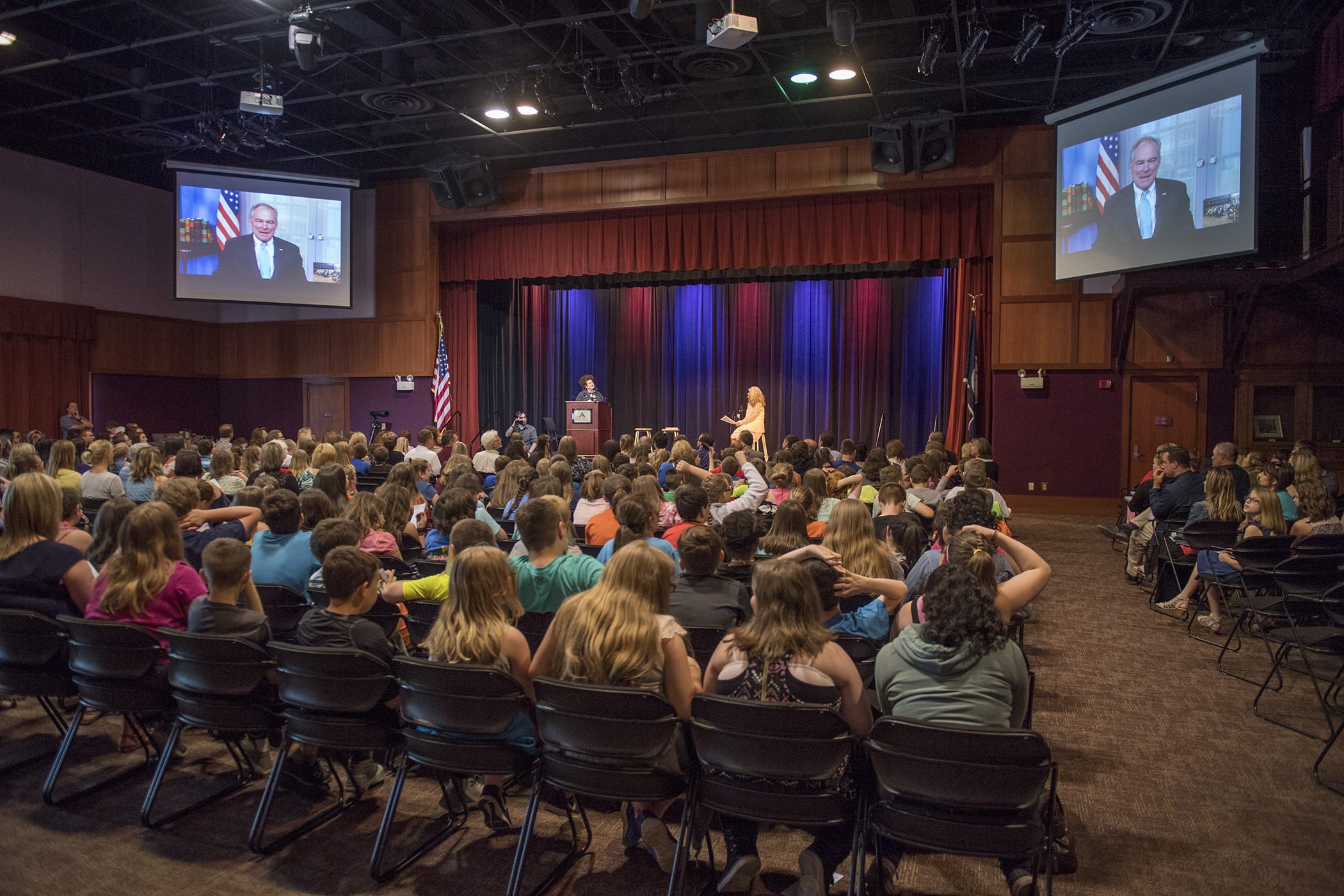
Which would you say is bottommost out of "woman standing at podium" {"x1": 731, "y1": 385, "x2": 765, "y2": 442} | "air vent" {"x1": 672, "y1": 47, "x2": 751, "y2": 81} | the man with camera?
the man with camera

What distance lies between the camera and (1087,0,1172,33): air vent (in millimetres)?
8797

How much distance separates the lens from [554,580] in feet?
12.5

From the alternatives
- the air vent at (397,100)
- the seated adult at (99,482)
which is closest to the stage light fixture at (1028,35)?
the air vent at (397,100)

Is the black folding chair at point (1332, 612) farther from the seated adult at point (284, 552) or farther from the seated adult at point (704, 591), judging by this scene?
the seated adult at point (284, 552)

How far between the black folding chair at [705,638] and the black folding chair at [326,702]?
4.10 feet

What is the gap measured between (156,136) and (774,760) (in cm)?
1633

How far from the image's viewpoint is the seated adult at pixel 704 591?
3.62 metres

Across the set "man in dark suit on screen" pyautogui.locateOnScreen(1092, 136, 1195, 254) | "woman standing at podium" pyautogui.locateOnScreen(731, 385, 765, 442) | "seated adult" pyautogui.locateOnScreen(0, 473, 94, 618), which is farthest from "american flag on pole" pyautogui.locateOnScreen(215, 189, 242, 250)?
"man in dark suit on screen" pyautogui.locateOnScreen(1092, 136, 1195, 254)

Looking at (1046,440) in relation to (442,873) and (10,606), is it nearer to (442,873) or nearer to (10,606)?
(442,873)

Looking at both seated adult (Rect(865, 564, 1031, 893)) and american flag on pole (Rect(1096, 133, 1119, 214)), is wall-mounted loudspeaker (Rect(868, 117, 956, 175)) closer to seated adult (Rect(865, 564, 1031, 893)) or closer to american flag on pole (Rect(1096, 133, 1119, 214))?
american flag on pole (Rect(1096, 133, 1119, 214))

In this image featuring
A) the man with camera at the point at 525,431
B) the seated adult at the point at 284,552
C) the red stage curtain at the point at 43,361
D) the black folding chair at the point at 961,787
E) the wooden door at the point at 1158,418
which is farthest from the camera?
the red stage curtain at the point at 43,361

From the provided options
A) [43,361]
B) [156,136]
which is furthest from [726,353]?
[43,361]

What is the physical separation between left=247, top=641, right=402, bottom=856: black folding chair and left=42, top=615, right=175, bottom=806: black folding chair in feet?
2.08

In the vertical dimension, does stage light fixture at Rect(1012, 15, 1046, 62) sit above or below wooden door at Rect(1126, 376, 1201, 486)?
above
